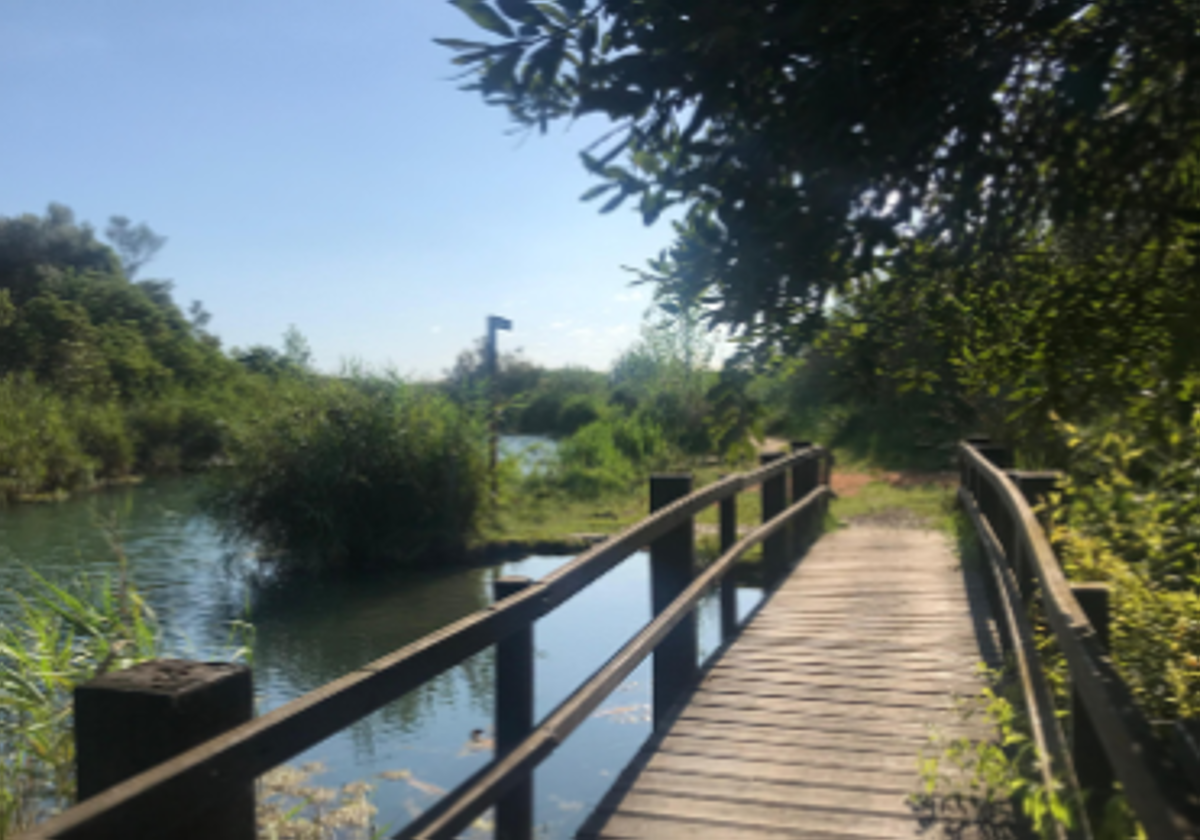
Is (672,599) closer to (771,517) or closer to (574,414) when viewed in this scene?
(771,517)

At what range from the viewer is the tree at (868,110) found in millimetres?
2119

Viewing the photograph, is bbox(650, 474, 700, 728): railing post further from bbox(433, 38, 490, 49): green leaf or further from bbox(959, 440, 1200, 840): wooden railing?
bbox(433, 38, 490, 49): green leaf

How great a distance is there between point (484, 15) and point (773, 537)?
5.92m

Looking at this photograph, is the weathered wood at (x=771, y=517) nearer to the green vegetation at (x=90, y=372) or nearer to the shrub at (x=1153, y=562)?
the shrub at (x=1153, y=562)

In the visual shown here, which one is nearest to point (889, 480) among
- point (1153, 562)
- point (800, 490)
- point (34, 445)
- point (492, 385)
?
point (492, 385)

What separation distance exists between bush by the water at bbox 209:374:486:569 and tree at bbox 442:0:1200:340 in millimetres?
12078

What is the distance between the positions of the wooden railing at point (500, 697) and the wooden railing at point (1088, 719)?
125cm

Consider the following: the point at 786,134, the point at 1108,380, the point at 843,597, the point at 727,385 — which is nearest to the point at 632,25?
the point at 786,134

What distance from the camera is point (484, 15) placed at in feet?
7.59

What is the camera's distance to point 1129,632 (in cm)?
423

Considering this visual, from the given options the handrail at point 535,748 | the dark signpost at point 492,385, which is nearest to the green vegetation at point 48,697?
the handrail at point 535,748

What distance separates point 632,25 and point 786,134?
0.41m

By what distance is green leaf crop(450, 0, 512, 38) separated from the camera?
2.29 meters

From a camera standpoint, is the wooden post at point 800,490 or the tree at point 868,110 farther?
the wooden post at point 800,490
